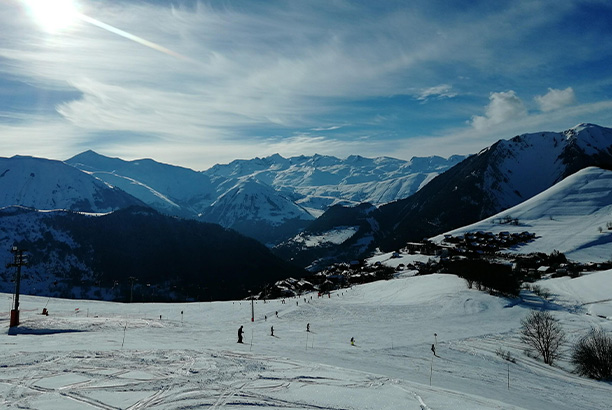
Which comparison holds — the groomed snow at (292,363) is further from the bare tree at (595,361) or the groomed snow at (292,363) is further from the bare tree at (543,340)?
the bare tree at (595,361)

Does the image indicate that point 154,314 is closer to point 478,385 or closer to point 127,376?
point 127,376

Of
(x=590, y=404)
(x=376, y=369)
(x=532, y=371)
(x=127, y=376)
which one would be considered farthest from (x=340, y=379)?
(x=532, y=371)

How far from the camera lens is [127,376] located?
1730 cm

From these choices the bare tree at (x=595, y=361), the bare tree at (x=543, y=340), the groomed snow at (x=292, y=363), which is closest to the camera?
the groomed snow at (x=292, y=363)

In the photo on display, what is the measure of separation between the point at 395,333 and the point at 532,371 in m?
13.3

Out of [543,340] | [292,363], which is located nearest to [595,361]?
[543,340]

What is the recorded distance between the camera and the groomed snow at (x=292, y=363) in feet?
50.0

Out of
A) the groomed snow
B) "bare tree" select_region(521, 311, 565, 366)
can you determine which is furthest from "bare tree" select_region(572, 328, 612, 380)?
"bare tree" select_region(521, 311, 565, 366)

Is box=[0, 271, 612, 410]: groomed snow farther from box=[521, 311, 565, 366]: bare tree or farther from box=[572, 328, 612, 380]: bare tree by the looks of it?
box=[572, 328, 612, 380]: bare tree

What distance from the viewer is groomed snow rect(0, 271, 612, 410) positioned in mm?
15227

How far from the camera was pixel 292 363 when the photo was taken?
22609mm

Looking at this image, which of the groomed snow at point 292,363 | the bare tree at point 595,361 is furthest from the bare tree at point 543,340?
the bare tree at point 595,361

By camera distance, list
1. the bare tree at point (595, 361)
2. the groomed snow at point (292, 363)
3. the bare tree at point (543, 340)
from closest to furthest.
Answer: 1. the groomed snow at point (292, 363)
2. the bare tree at point (595, 361)
3. the bare tree at point (543, 340)

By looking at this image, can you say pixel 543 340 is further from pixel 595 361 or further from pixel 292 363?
pixel 292 363
